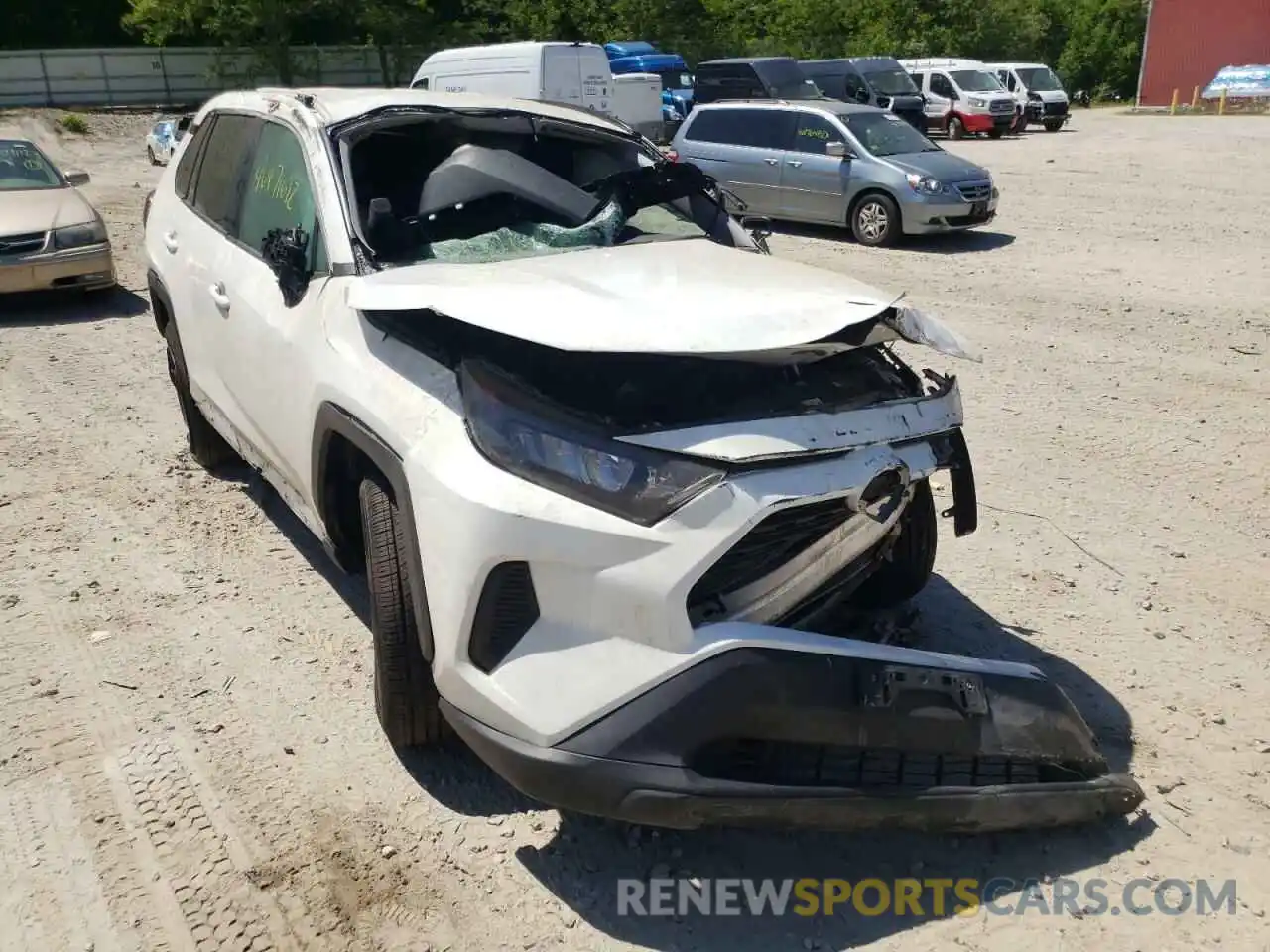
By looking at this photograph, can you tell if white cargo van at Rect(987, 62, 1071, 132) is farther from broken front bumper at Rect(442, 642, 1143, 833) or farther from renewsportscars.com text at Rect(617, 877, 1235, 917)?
renewsportscars.com text at Rect(617, 877, 1235, 917)

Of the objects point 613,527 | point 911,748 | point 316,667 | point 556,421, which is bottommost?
point 316,667

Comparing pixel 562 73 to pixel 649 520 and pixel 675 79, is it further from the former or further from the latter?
pixel 649 520

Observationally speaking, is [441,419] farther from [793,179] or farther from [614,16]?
[614,16]

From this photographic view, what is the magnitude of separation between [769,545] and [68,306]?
9.06 m

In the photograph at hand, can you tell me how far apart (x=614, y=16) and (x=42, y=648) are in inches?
1586

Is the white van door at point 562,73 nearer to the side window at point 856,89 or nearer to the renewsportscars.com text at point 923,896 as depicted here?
the side window at point 856,89

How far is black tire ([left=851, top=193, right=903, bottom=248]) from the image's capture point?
1291cm

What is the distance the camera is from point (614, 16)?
40062 millimetres

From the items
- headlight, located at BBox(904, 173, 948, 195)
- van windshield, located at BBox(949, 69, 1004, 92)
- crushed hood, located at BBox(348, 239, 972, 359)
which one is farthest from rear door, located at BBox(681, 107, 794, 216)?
van windshield, located at BBox(949, 69, 1004, 92)

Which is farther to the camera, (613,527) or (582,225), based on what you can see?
(582,225)

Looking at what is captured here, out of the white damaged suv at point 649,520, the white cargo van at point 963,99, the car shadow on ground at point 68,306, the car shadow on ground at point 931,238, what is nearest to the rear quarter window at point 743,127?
the car shadow on ground at point 931,238

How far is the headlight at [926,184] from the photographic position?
41.5ft

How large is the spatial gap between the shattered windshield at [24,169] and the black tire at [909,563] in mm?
9299

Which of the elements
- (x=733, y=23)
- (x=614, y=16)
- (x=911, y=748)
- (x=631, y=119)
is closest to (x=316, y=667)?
(x=911, y=748)
